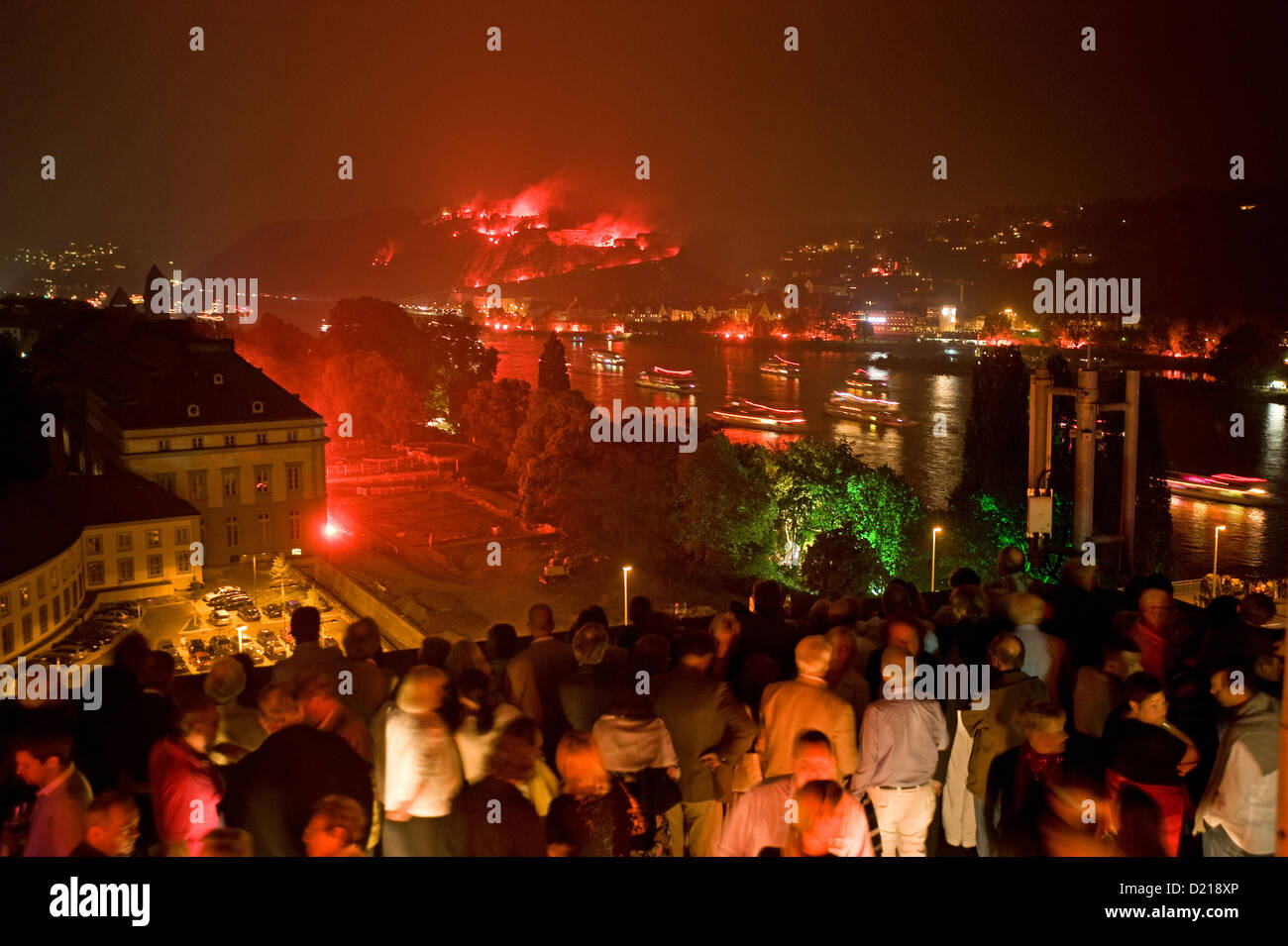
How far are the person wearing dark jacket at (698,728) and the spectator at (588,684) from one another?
122 millimetres

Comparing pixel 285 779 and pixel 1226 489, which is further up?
pixel 285 779

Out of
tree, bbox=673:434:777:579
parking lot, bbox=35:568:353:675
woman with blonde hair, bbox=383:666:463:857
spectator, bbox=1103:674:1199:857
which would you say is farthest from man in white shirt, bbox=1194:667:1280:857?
tree, bbox=673:434:777:579

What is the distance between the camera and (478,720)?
204cm

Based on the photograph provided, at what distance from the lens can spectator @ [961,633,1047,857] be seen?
2240 mm

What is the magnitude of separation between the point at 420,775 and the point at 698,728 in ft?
1.92

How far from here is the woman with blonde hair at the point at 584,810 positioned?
5.89 ft

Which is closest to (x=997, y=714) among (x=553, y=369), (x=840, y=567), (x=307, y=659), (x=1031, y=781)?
(x=1031, y=781)

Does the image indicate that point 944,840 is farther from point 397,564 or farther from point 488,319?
point 488,319

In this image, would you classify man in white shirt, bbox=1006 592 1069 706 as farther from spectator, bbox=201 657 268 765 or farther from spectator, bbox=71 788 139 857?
spectator, bbox=71 788 139 857

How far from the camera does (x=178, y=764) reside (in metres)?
1.86

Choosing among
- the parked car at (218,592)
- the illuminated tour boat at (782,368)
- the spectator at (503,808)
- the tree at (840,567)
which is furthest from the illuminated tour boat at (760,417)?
the spectator at (503,808)

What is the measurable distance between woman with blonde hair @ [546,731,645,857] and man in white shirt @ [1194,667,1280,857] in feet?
3.76

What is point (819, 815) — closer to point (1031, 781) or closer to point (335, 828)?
point (1031, 781)

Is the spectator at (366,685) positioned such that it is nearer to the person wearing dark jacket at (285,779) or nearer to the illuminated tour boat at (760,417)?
the person wearing dark jacket at (285,779)
